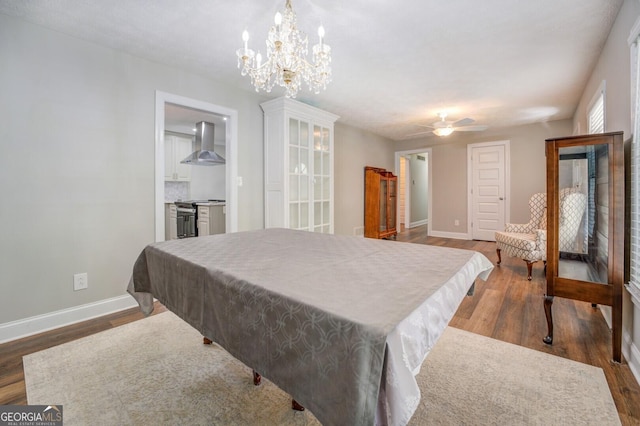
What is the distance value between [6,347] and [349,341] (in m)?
2.70

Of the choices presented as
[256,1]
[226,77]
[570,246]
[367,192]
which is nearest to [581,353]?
[570,246]

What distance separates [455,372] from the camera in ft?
5.39

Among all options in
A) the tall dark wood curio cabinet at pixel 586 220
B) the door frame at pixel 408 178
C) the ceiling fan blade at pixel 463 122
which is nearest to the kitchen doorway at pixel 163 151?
the tall dark wood curio cabinet at pixel 586 220

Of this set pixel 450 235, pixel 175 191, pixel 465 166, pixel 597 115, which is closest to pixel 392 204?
pixel 450 235

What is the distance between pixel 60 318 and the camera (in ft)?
7.47

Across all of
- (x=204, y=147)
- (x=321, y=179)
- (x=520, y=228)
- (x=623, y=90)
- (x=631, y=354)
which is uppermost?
(x=204, y=147)

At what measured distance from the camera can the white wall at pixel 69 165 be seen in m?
2.07

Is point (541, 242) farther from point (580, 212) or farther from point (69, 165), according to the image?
point (69, 165)

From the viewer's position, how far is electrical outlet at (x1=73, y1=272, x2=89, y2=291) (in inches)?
92.9

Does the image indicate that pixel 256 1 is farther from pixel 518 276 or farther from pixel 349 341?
pixel 518 276

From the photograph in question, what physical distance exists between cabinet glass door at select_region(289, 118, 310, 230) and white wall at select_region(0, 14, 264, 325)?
146cm

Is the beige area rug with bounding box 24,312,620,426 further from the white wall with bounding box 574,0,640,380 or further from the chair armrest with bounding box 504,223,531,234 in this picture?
the chair armrest with bounding box 504,223,531,234

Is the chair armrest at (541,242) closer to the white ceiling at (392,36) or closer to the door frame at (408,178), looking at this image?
the white ceiling at (392,36)

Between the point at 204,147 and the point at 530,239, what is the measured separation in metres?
5.39
